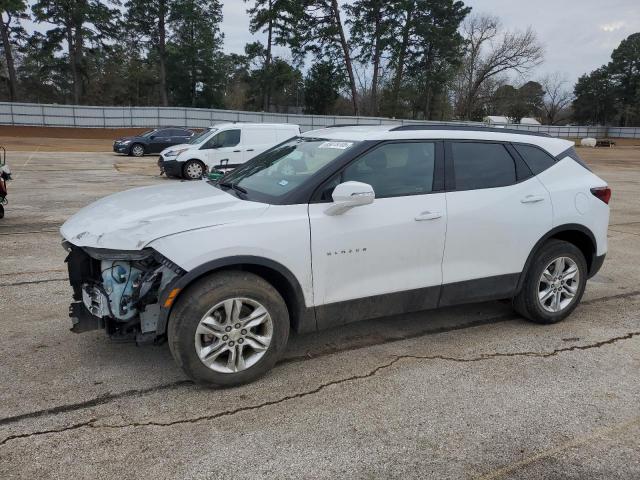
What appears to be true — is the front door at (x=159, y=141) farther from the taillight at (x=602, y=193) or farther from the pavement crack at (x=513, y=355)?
the pavement crack at (x=513, y=355)

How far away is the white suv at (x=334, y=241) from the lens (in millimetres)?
3273

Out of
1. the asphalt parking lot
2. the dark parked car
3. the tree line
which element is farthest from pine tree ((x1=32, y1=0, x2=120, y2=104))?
the asphalt parking lot

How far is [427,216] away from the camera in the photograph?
3900 mm

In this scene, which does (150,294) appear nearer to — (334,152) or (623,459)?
(334,152)

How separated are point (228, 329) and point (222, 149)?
1369cm

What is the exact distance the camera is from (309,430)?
3.03 meters

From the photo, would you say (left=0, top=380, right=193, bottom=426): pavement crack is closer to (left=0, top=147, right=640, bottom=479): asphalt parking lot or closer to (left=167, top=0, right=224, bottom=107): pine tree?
(left=0, top=147, right=640, bottom=479): asphalt parking lot

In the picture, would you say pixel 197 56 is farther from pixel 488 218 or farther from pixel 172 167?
pixel 488 218

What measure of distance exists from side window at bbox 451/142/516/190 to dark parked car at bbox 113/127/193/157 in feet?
78.9

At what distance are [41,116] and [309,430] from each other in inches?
1686

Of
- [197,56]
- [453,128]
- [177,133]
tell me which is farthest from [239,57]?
[453,128]

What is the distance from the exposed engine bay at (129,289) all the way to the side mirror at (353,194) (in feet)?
3.63

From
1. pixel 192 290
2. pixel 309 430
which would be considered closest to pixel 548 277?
pixel 309 430

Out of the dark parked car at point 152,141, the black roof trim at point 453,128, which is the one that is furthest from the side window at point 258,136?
the black roof trim at point 453,128
